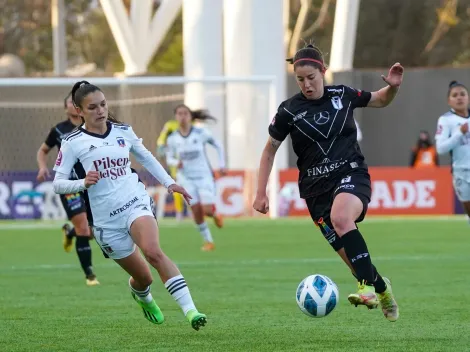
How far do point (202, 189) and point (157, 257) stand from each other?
33.9 feet

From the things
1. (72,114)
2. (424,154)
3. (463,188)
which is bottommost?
(424,154)

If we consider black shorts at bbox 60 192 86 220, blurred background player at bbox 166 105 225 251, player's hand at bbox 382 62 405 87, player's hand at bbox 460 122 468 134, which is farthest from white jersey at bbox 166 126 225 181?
player's hand at bbox 382 62 405 87

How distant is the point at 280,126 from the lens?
8906mm

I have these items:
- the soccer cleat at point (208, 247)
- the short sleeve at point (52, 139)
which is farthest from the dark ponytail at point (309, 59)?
the soccer cleat at point (208, 247)

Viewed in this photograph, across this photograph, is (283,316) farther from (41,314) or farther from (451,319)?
(41,314)

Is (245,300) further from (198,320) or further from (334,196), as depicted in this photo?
(198,320)

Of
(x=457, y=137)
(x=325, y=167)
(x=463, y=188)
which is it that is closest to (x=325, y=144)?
(x=325, y=167)

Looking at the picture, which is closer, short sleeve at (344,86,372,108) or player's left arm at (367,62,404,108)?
player's left arm at (367,62,404,108)

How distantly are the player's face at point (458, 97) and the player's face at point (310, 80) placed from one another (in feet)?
17.3

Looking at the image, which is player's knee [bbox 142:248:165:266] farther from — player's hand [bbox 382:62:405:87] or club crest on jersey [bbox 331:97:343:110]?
player's hand [bbox 382:62:405:87]

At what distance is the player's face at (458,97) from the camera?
13727 millimetres

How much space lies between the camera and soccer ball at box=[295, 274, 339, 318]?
8.34 m

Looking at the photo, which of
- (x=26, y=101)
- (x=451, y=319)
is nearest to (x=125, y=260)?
(x=451, y=319)

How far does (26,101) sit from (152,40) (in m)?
11.8
